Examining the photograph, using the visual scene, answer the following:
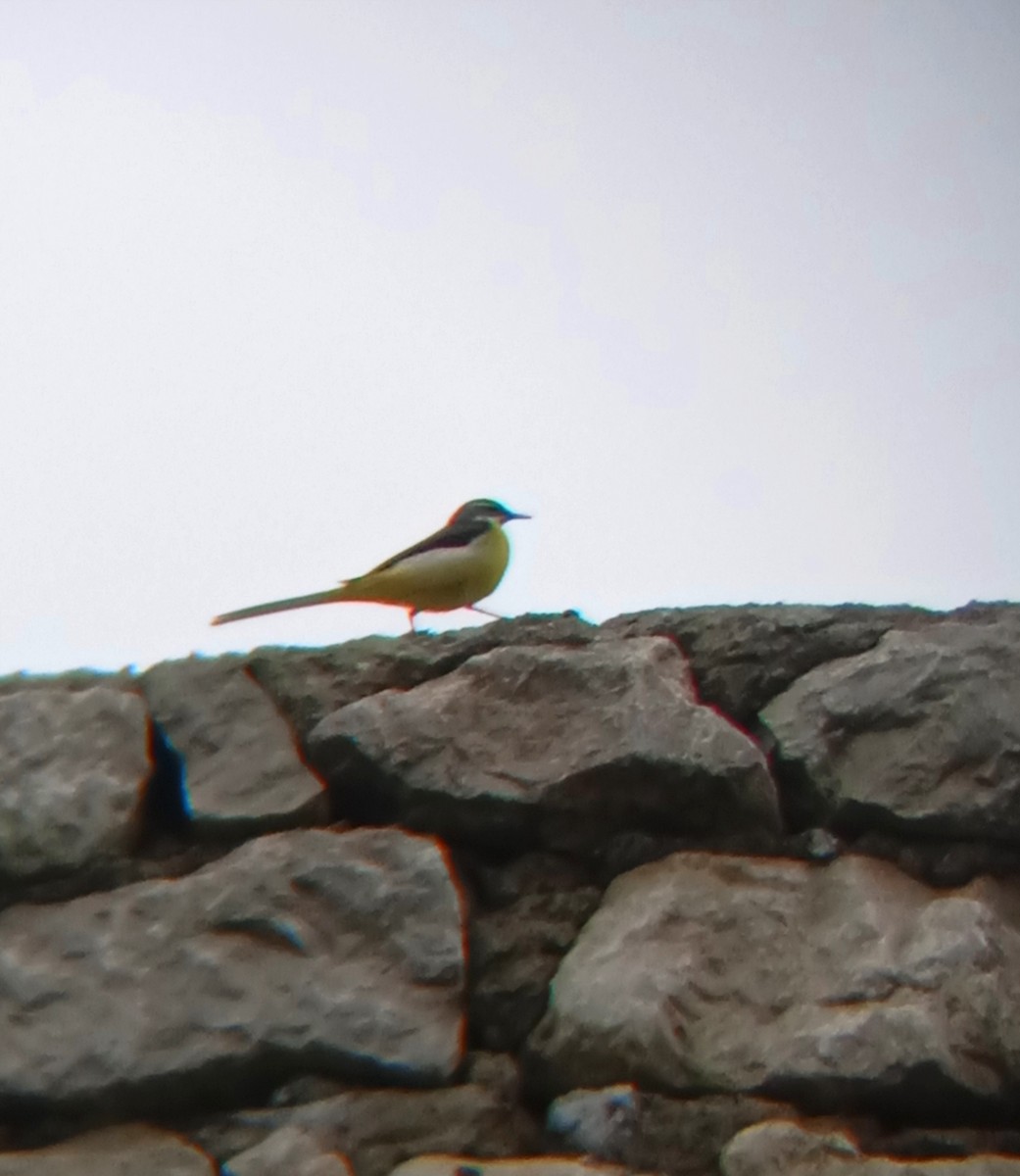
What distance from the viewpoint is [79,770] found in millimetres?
2701

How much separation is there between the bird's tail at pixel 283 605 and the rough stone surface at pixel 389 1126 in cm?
201

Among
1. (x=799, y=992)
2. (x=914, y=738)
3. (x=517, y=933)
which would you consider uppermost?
(x=914, y=738)

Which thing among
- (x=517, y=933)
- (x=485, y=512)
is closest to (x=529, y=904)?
(x=517, y=933)

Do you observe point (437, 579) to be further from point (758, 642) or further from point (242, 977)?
point (242, 977)

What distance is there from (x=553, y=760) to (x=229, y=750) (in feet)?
2.11

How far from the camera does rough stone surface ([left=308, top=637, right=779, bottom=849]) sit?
8.72ft

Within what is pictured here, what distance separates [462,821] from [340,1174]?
686 mm

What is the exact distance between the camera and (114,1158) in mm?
2289

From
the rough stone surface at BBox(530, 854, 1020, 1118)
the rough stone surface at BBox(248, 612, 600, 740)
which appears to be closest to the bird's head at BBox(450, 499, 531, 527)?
the rough stone surface at BBox(248, 612, 600, 740)

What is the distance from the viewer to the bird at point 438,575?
4746 mm

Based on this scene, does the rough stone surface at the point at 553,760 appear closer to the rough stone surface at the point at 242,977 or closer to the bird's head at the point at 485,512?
the rough stone surface at the point at 242,977

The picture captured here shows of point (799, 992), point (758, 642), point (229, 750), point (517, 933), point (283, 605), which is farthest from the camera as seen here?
point (283, 605)

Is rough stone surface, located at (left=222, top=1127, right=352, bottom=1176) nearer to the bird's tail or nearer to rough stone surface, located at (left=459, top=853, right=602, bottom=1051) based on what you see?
rough stone surface, located at (left=459, top=853, right=602, bottom=1051)

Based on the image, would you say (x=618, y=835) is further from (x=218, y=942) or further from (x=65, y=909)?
(x=65, y=909)
